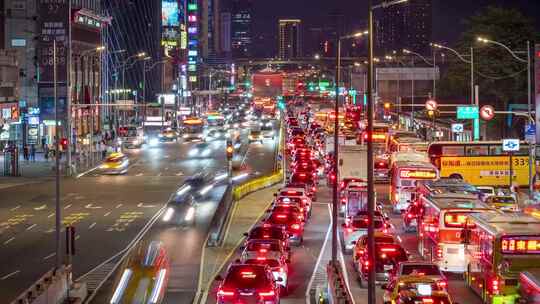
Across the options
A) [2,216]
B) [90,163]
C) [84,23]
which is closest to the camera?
[2,216]

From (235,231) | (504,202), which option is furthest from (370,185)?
(504,202)

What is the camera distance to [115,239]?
142 feet

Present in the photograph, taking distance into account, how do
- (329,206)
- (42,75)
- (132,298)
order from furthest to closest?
(42,75) < (329,206) < (132,298)

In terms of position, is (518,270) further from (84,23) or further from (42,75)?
(84,23)

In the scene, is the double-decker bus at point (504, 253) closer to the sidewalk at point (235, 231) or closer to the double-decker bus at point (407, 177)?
the sidewalk at point (235, 231)

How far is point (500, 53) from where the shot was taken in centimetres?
9719

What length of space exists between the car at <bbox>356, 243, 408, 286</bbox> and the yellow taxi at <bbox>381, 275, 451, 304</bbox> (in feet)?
17.0

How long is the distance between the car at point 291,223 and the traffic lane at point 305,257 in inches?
16.3

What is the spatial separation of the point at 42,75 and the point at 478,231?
89.1 metres

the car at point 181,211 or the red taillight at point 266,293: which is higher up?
the red taillight at point 266,293

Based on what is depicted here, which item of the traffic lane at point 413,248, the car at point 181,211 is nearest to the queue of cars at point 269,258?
the traffic lane at point 413,248

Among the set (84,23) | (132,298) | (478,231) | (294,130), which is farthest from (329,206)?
(84,23)

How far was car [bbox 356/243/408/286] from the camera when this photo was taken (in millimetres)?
30594

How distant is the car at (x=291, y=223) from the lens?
136 feet
